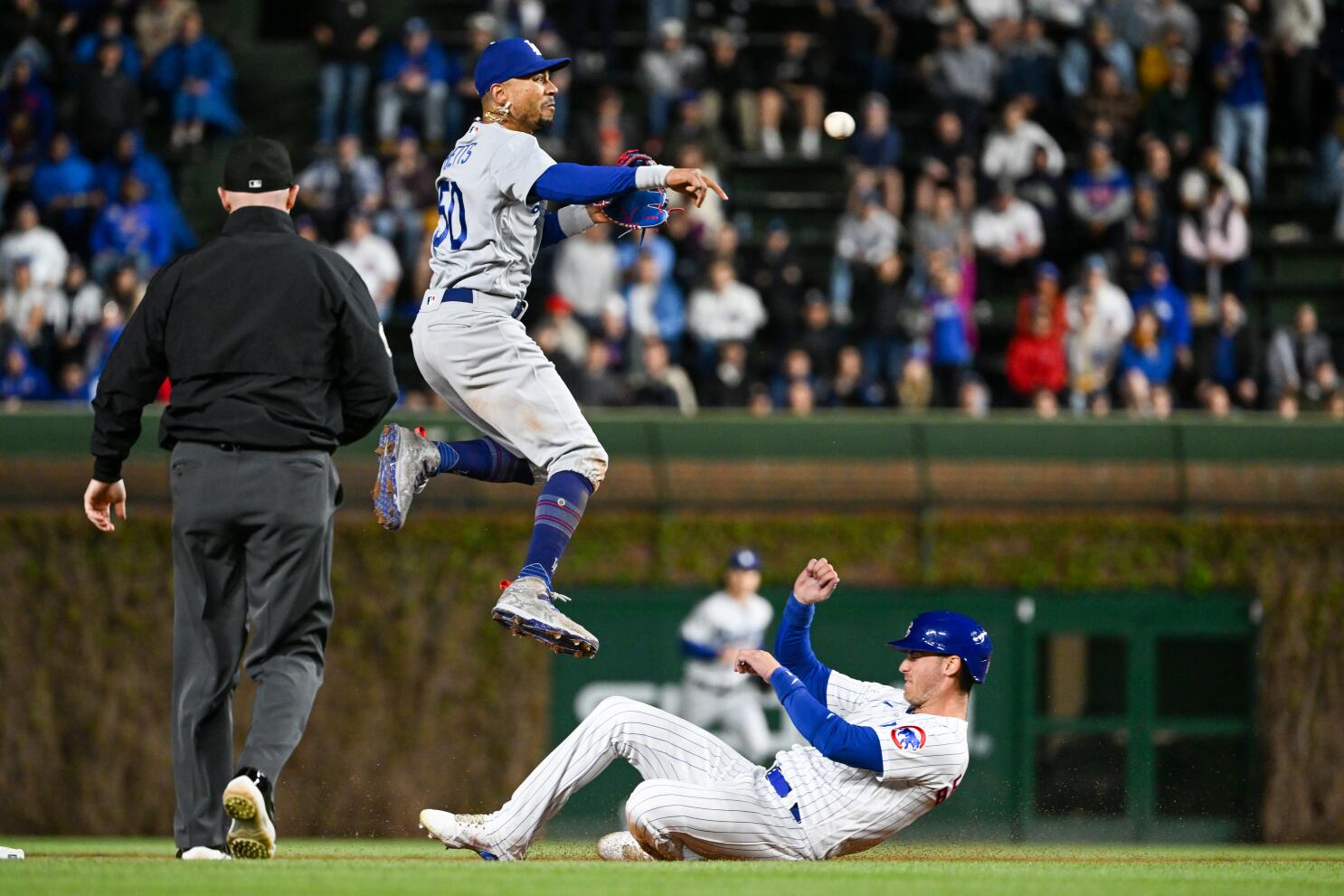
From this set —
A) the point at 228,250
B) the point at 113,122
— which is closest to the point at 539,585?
the point at 228,250

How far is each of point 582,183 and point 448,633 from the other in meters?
8.08

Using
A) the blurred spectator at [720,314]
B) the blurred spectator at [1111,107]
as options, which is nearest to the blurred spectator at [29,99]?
the blurred spectator at [720,314]

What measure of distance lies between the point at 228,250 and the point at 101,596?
8.31m

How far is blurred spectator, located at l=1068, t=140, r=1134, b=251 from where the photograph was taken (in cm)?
1738

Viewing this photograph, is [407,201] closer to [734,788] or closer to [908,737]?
[734,788]

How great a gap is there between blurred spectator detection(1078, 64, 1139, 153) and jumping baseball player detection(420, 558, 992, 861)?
467 inches

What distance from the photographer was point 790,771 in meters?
7.41

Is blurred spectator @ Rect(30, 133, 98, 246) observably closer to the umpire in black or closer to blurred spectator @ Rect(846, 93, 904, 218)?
blurred spectator @ Rect(846, 93, 904, 218)

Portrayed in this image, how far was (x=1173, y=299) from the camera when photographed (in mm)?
16594

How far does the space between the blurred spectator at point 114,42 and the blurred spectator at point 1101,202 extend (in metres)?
8.78

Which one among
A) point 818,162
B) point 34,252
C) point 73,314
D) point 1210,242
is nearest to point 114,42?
point 34,252

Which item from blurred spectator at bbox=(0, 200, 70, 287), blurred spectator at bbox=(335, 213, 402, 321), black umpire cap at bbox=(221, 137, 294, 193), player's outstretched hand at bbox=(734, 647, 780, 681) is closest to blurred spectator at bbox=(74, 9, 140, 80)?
blurred spectator at bbox=(0, 200, 70, 287)

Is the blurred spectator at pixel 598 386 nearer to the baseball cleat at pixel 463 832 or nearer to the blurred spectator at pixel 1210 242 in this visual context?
the blurred spectator at pixel 1210 242

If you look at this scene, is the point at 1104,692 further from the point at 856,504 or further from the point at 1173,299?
the point at 1173,299
